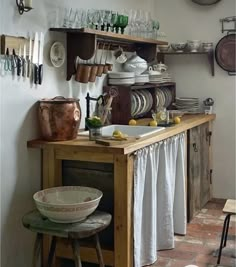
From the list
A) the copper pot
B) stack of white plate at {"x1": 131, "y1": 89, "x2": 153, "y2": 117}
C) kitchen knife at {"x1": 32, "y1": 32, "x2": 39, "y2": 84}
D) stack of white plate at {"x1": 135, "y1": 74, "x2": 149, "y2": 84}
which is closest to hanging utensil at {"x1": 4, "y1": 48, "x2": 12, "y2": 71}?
kitchen knife at {"x1": 32, "y1": 32, "x2": 39, "y2": 84}

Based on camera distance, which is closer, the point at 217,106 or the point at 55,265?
the point at 55,265

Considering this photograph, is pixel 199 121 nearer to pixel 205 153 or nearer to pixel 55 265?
pixel 205 153

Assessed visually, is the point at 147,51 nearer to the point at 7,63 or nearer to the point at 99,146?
the point at 99,146

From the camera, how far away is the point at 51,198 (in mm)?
2777

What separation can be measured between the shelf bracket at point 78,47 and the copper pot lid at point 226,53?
6.51 ft

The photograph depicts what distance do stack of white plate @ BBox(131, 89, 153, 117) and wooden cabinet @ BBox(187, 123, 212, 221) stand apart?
0.48 metres

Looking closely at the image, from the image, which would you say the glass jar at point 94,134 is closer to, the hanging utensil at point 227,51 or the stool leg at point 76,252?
the stool leg at point 76,252

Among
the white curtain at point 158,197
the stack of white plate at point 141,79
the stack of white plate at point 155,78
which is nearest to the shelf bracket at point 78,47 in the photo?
the white curtain at point 158,197

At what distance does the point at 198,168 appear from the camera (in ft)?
13.9

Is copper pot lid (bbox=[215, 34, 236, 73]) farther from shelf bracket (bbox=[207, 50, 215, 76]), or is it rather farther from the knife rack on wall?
the knife rack on wall

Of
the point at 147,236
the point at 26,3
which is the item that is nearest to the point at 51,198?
the point at 147,236

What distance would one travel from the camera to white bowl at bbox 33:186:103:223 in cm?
246

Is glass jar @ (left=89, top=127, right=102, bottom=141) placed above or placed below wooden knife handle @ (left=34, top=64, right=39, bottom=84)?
below

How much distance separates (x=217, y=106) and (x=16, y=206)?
106 inches
